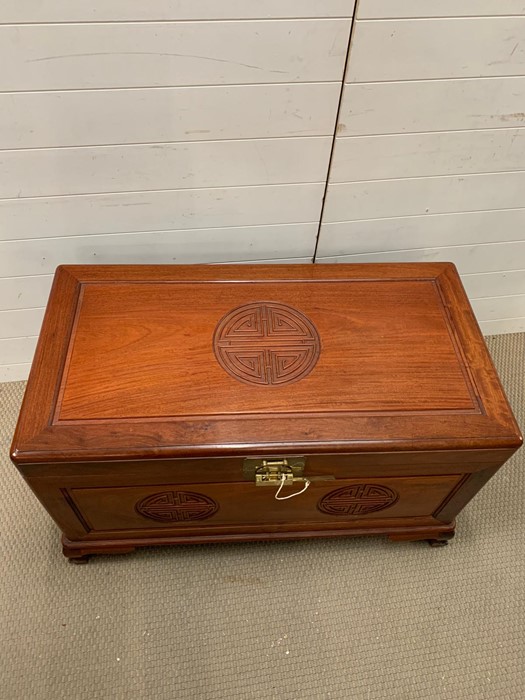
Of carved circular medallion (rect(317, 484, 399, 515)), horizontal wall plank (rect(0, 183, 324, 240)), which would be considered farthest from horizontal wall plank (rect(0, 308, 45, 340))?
carved circular medallion (rect(317, 484, 399, 515))

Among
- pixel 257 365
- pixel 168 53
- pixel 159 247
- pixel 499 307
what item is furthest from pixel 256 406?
pixel 499 307

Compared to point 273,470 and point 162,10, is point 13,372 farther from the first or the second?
point 162,10

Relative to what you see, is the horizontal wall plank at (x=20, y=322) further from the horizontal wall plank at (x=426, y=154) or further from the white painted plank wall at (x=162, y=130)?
the horizontal wall plank at (x=426, y=154)

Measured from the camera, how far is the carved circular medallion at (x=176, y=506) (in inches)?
36.1

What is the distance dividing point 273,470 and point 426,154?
68cm

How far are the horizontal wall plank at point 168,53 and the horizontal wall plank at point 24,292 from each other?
42 centimetres

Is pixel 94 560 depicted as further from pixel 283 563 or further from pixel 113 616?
pixel 283 563

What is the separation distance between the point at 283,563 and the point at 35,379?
64 cm

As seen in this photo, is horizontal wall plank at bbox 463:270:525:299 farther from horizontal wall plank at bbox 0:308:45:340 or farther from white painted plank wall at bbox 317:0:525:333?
horizontal wall plank at bbox 0:308:45:340

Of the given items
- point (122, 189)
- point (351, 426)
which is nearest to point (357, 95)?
point (122, 189)

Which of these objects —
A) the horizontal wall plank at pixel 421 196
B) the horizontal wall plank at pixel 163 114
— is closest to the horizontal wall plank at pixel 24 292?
the horizontal wall plank at pixel 163 114

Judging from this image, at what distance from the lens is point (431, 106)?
3.06 feet

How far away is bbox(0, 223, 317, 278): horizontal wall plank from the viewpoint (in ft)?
3.50

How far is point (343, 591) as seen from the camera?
3.53 ft
